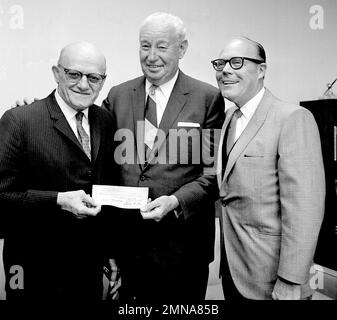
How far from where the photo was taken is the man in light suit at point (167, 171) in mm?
1643

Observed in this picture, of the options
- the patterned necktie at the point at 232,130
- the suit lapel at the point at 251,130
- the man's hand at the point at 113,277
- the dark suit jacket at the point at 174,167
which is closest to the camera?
the suit lapel at the point at 251,130

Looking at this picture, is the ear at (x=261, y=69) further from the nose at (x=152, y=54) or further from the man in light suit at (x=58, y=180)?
the man in light suit at (x=58, y=180)

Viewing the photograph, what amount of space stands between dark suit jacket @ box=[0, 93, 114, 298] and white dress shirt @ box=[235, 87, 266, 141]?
581 mm

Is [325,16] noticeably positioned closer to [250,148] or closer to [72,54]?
[250,148]

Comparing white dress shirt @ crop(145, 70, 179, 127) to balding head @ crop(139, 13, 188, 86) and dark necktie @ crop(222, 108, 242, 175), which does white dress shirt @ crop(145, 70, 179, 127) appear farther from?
dark necktie @ crop(222, 108, 242, 175)

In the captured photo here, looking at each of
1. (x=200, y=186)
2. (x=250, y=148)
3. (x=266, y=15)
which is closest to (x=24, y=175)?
(x=200, y=186)

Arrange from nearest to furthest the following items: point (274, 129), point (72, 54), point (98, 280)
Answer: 1. point (274, 129)
2. point (72, 54)
3. point (98, 280)

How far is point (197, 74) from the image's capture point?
101 inches

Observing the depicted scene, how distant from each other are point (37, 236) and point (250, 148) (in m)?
0.99

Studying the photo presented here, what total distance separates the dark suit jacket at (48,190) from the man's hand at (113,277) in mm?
55

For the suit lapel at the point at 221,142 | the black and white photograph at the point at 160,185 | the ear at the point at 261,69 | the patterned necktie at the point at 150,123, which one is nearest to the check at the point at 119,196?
the black and white photograph at the point at 160,185

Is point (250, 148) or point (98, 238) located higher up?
point (250, 148)

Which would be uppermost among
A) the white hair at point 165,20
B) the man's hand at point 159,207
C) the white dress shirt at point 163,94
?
the white hair at point 165,20

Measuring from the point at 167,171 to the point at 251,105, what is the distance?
47 centimetres
